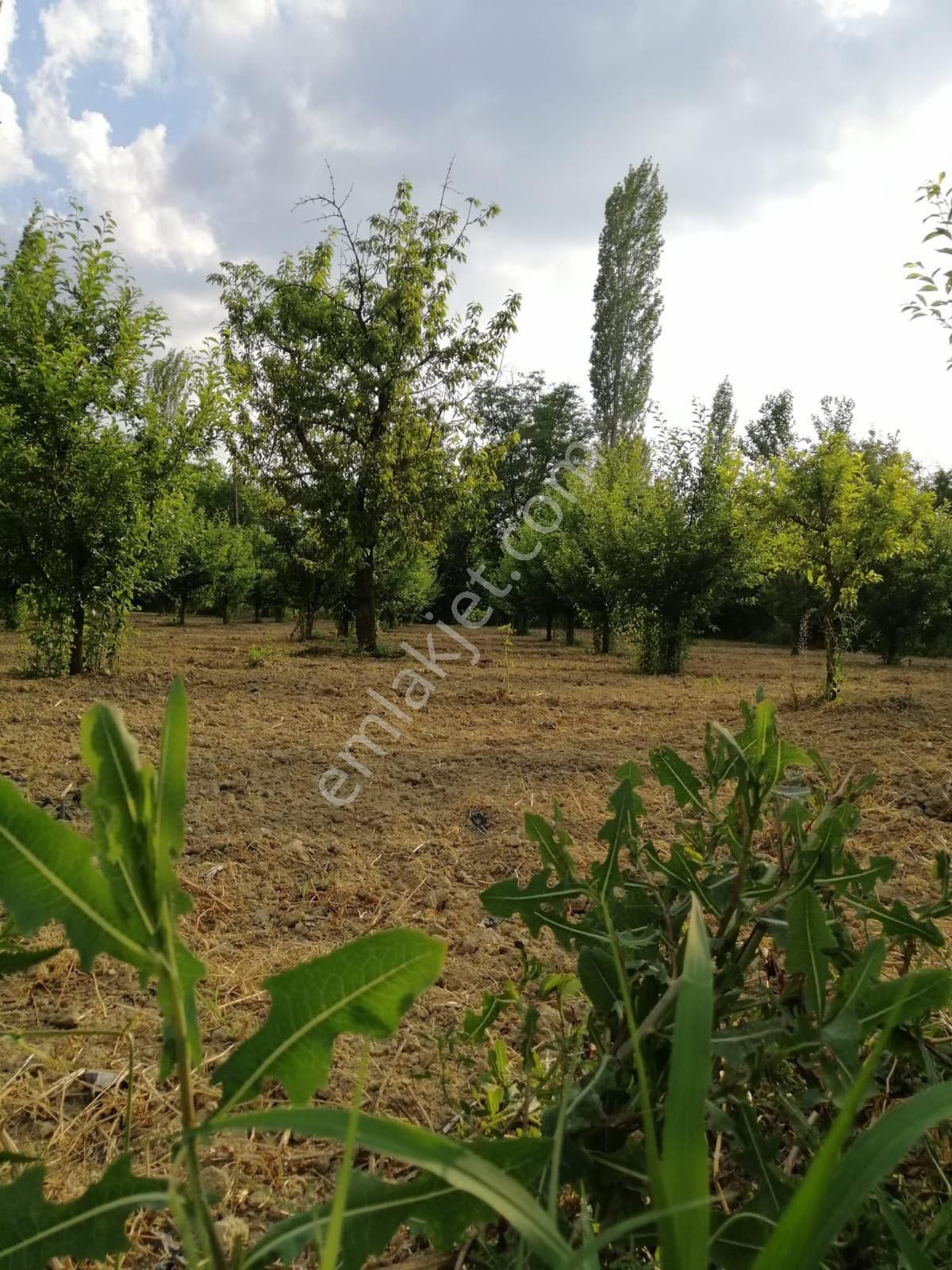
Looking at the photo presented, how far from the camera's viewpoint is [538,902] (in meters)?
0.74

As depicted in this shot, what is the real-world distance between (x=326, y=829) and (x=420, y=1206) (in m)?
2.73

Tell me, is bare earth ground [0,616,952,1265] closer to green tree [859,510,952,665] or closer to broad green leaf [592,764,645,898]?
broad green leaf [592,764,645,898]

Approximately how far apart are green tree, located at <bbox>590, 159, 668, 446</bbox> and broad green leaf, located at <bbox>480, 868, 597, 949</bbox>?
83.9 feet

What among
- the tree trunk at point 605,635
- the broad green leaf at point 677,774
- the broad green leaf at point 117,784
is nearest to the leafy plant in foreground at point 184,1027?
the broad green leaf at point 117,784

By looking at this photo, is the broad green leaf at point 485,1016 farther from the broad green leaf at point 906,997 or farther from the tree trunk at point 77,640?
the tree trunk at point 77,640

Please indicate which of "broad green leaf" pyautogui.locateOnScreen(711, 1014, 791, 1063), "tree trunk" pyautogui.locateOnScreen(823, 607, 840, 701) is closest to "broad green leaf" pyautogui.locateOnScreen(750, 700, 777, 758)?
"broad green leaf" pyautogui.locateOnScreen(711, 1014, 791, 1063)

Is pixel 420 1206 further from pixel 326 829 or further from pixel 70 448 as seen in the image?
pixel 70 448

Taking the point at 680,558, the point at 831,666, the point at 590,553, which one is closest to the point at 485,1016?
the point at 831,666

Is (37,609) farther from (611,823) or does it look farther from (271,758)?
(611,823)

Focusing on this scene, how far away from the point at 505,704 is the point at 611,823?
5599 millimetres

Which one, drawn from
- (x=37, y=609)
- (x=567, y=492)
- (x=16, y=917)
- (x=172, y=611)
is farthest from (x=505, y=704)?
(x=172, y=611)

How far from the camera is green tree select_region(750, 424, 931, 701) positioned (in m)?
7.04

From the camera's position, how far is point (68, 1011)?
5.45 ft

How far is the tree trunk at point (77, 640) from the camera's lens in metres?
6.98
